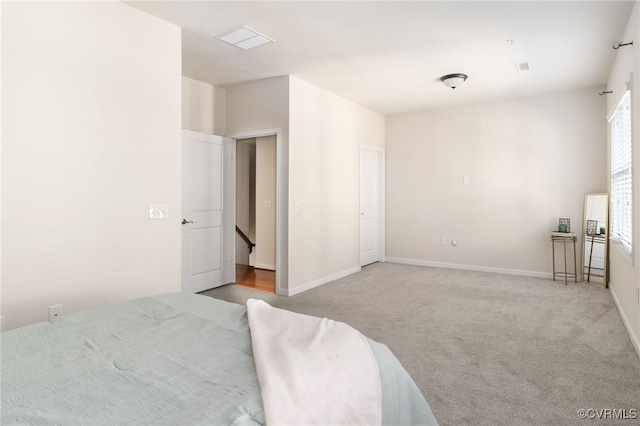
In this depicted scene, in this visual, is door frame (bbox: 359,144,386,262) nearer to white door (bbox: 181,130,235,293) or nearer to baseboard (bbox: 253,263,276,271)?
baseboard (bbox: 253,263,276,271)

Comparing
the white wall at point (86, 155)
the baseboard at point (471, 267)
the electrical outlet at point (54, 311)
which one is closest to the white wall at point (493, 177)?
the baseboard at point (471, 267)

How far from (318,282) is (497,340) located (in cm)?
242

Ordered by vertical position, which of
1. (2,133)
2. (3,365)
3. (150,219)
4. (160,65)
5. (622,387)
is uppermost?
(160,65)

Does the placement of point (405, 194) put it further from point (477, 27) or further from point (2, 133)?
point (2, 133)

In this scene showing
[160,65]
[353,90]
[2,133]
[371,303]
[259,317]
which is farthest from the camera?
[353,90]

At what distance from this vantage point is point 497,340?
3.01 m

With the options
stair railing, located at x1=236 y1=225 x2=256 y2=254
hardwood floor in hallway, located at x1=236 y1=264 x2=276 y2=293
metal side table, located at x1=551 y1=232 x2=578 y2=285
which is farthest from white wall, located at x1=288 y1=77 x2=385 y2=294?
metal side table, located at x1=551 y1=232 x2=578 y2=285

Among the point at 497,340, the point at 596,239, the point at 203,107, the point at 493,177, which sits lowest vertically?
the point at 497,340

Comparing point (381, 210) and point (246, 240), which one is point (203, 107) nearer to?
point (246, 240)

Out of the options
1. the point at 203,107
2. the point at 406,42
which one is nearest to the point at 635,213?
the point at 406,42

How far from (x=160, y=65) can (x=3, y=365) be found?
2.52 metres

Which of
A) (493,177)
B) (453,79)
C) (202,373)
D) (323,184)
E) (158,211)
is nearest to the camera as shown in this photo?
(202,373)

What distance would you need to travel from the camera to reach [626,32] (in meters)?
3.26

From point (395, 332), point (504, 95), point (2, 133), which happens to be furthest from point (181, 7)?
point (504, 95)
